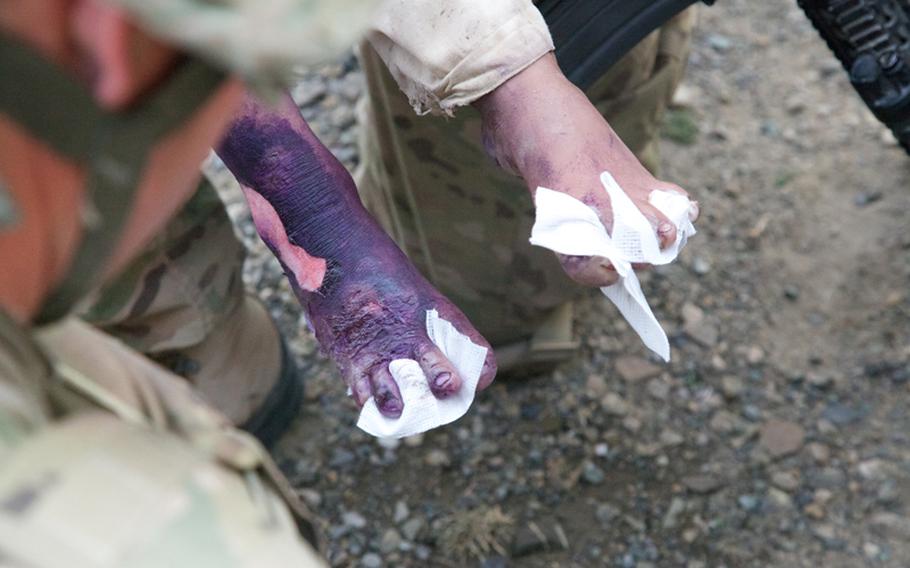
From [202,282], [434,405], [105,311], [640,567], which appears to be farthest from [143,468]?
[640,567]

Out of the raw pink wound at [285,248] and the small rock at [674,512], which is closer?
the raw pink wound at [285,248]

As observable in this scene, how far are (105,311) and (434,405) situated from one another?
0.53 meters

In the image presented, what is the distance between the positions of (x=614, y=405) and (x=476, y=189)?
0.42 metres

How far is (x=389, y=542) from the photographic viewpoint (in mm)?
1510

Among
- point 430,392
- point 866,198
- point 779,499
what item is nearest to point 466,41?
point 430,392

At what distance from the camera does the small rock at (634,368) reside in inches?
66.1

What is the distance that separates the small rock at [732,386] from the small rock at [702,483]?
16 centimetres

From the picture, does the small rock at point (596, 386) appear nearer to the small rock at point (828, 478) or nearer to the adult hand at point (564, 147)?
the small rock at point (828, 478)

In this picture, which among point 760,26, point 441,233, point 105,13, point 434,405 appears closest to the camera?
point 105,13

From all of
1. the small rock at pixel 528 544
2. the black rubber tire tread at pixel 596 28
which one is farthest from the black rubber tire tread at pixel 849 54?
the small rock at pixel 528 544

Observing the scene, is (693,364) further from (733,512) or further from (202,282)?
(202,282)

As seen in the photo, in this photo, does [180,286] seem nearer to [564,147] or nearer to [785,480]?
[564,147]

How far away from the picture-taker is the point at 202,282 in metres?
1.44

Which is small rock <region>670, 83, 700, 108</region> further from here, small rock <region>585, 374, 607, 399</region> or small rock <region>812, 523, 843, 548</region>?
small rock <region>812, 523, 843, 548</region>
